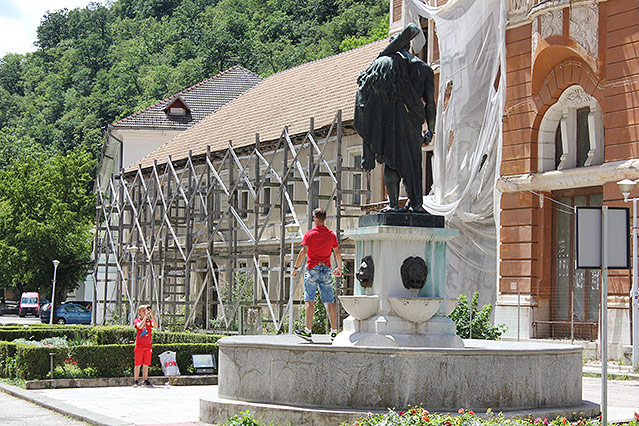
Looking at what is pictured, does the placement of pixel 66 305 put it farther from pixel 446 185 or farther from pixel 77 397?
pixel 77 397

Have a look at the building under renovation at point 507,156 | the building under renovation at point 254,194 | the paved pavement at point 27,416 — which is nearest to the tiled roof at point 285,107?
the building under renovation at point 254,194

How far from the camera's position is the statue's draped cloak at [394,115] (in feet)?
46.3

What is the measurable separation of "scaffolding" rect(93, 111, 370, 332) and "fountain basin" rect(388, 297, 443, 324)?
16680 mm

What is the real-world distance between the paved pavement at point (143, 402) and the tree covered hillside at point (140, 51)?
54.1 metres

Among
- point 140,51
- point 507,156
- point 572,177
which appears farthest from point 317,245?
point 140,51

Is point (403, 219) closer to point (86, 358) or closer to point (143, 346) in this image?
point (143, 346)

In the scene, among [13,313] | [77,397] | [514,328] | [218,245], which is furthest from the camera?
[13,313]

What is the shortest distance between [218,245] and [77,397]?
76.3ft

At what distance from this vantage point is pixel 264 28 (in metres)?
95.1

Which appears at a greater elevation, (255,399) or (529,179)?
(529,179)

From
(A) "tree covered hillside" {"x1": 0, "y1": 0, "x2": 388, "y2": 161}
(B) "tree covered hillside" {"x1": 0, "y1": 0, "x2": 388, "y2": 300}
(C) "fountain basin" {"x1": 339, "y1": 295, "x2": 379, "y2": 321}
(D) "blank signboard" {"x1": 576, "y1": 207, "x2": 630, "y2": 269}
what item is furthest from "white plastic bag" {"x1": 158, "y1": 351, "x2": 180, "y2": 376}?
(A) "tree covered hillside" {"x1": 0, "y1": 0, "x2": 388, "y2": 161}

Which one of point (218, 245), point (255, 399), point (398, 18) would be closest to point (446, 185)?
point (398, 18)

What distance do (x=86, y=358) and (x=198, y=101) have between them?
126 feet

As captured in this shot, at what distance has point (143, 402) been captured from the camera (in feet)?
53.0
